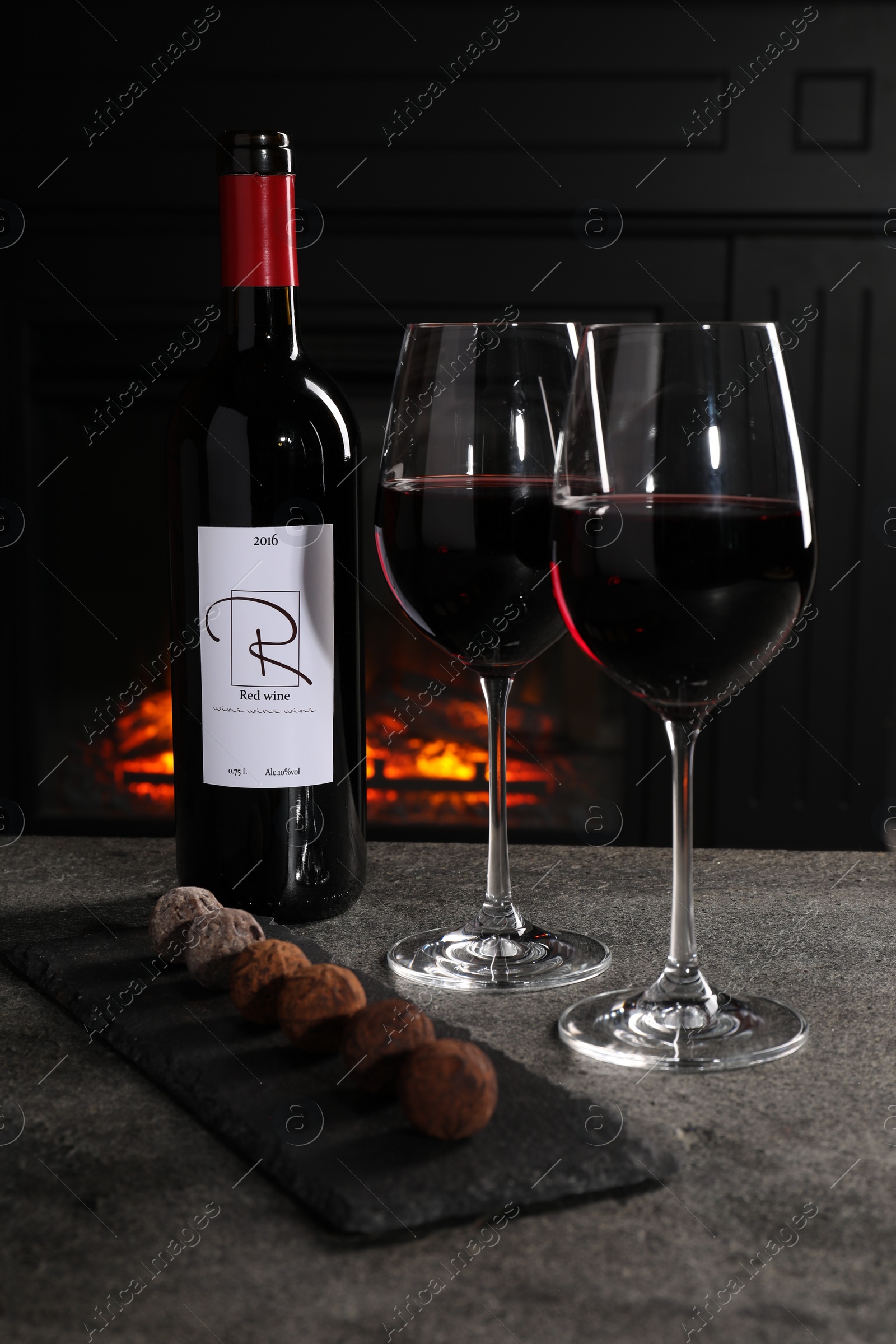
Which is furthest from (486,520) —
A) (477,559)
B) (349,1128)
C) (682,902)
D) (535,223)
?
(535,223)

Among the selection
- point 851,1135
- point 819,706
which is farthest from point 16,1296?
point 819,706

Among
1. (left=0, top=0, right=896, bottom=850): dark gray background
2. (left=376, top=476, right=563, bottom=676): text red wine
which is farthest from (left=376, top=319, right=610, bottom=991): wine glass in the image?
(left=0, top=0, right=896, bottom=850): dark gray background

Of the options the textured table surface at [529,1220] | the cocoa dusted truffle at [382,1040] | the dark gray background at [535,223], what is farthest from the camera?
the dark gray background at [535,223]

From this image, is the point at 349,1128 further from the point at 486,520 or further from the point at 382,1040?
the point at 486,520

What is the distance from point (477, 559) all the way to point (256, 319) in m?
0.21

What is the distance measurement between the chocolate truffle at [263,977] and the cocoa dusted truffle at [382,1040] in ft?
0.22

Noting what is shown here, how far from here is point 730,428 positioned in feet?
1.71

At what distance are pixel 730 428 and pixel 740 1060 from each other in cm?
26

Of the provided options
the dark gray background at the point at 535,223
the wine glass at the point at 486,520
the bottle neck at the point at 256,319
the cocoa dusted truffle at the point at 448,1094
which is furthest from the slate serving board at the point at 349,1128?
the dark gray background at the point at 535,223

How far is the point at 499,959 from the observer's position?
0.66 m

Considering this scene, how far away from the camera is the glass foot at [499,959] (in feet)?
2.07

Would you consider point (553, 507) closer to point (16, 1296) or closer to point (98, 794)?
point (16, 1296)

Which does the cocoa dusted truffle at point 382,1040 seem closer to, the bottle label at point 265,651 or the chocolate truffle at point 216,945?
the chocolate truffle at point 216,945

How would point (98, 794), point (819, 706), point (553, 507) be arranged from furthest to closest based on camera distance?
1. point (98, 794)
2. point (819, 706)
3. point (553, 507)
